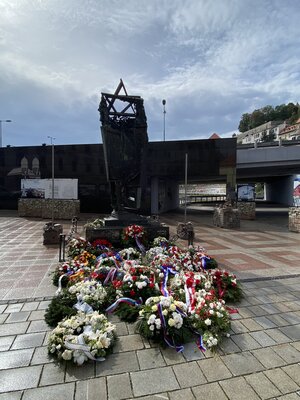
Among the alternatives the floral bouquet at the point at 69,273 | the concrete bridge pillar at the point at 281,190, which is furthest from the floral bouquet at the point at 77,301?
the concrete bridge pillar at the point at 281,190

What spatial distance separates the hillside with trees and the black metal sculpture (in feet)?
253

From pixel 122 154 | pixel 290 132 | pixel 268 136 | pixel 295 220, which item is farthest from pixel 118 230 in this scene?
pixel 268 136

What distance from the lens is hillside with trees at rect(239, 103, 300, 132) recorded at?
77.6 meters

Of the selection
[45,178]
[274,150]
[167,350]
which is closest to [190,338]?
[167,350]

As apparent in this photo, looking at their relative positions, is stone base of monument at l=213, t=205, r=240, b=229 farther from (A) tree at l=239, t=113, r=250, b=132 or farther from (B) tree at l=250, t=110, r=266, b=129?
(A) tree at l=239, t=113, r=250, b=132

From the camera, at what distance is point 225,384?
7.38 feet

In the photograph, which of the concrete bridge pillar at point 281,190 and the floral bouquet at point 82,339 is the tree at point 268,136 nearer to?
the concrete bridge pillar at point 281,190

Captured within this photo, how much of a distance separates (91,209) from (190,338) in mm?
16295

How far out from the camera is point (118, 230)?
675 centimetres

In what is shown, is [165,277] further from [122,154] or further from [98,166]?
[98,166]

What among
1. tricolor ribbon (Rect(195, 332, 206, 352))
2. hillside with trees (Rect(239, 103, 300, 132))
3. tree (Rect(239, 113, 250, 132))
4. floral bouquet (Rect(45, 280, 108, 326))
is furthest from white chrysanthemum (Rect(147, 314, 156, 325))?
tree (Rect(239, 113, 250, 132))

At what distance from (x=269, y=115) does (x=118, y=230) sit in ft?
304

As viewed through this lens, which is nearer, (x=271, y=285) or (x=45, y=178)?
(x=271, y=285)

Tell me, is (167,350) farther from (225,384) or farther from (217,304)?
(217,304)
